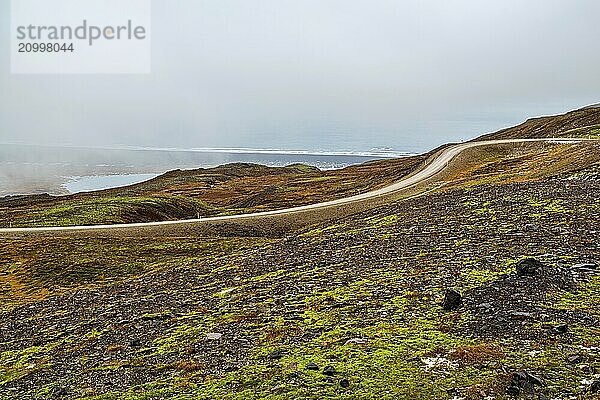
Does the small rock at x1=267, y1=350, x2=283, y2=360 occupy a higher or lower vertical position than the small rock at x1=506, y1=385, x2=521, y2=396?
lower

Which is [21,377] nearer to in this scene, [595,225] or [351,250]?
[351,250]

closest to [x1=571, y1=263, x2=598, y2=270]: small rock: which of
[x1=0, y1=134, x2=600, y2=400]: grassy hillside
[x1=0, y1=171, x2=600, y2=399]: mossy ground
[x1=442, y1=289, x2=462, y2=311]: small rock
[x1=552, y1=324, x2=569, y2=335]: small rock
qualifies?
[x1=0, y1=134, x2=600, y2=400]: grassy hillside

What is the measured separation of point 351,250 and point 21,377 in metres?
16.6

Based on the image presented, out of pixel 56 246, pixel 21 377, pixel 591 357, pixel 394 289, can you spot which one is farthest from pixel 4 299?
pixel 591 357

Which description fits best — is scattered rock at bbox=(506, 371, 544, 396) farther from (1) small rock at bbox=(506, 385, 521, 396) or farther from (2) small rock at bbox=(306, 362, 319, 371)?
(2) small rock at bbox=(306, 362, 319, 371)

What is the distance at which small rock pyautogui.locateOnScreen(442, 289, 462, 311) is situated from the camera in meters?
16.8

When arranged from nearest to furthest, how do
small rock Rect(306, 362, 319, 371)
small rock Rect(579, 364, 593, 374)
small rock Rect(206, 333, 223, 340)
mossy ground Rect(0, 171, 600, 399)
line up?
small rock Rect(579, 364, 593, 374) < mossy ground Rect(0, 171, 600, 399) < small rock Rect(306, 362, 319, 371) < small rock Rect(206, 333, 223, 340)

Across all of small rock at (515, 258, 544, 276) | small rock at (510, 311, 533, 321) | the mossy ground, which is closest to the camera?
the mossy ground

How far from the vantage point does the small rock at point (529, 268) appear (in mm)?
18688

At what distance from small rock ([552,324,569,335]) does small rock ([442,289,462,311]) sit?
3003 mm

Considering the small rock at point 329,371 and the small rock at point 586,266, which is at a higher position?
the small rock at point 586,266

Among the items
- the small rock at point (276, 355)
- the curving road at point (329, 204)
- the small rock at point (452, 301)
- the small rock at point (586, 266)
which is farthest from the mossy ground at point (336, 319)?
the curving road at point (329, 204)

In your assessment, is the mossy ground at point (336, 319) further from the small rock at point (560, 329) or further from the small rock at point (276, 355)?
the small rock at point (560, 329)

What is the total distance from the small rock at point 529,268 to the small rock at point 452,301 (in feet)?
10.1
